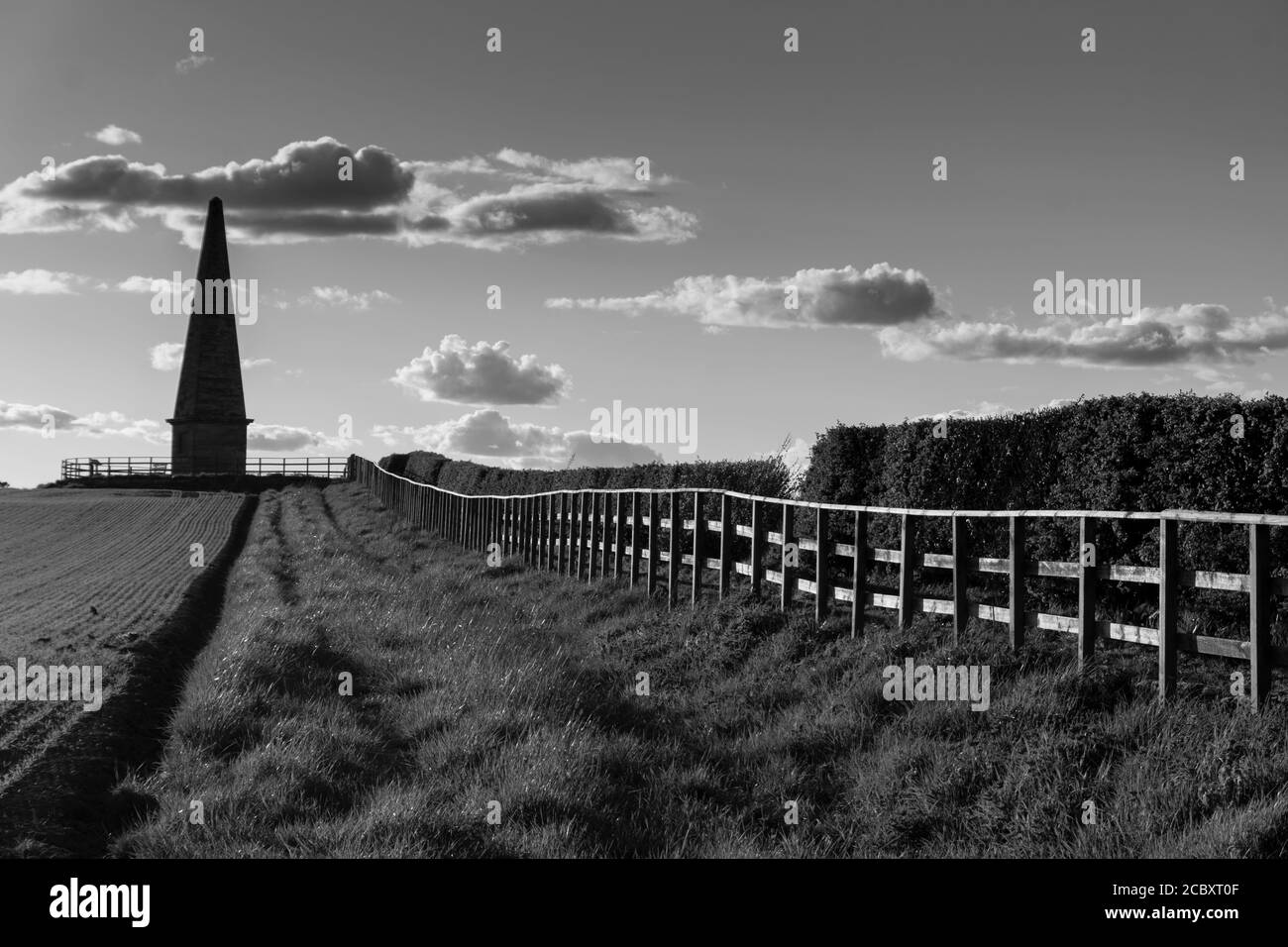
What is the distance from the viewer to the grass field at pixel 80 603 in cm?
867

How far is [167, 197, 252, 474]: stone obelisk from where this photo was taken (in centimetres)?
8131

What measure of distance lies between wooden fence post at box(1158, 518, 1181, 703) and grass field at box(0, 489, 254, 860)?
8324 millimetres

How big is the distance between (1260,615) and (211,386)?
3272 inches

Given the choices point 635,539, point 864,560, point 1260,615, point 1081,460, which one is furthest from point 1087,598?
point 635,539

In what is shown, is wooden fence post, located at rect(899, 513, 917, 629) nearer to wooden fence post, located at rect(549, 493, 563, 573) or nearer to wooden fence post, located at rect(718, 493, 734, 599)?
wooden fence post, located at rect(718, 493, 734, 599)

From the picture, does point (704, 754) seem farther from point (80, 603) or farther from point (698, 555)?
point (80, 603)

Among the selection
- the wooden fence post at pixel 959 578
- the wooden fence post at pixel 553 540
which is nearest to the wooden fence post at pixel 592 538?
the wooden fence post at pixel 553 540

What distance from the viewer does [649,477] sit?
21.0m

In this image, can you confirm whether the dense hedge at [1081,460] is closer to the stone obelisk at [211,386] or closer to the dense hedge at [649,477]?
the dense hedge at [649,477]

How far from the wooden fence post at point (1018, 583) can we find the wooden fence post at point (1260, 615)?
2.05 m
